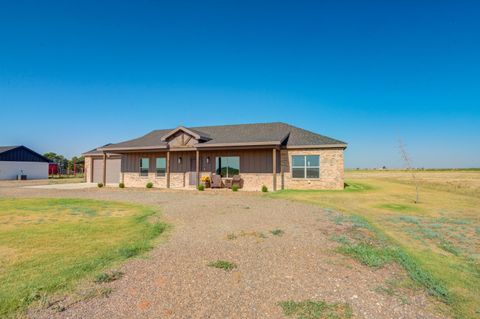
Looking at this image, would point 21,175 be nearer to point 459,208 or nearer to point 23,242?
point 23,242

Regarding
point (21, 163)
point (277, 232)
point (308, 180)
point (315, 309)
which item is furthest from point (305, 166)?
point (21, 163)

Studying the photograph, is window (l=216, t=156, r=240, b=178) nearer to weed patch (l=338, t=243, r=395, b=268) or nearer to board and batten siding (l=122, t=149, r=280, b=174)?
board and batten siding (l=122, t=149, r=280, b=174)

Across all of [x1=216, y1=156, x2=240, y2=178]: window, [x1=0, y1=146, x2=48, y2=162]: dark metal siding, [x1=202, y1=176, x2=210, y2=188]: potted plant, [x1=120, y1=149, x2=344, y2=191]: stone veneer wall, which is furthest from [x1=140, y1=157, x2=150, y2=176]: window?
[x1=0, y1=146, x2=48, y2=162]: dark metal siding

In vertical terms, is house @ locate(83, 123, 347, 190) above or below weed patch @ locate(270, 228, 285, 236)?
above

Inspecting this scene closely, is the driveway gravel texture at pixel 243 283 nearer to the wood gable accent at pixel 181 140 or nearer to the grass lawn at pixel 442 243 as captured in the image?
the grass lawn at pixel 442 243

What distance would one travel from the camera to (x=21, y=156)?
33.8 meters

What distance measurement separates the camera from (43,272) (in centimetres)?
405

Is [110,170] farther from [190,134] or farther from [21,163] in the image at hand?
[21,163]

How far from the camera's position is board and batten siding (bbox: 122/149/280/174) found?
18469 millimetres

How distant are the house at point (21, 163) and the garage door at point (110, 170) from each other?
14079mm

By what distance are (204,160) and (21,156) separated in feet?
96.7

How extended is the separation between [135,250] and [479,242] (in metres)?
8.09

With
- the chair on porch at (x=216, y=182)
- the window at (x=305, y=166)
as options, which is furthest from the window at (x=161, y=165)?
the window at (x=305, y=166)

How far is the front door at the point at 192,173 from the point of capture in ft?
66.7
